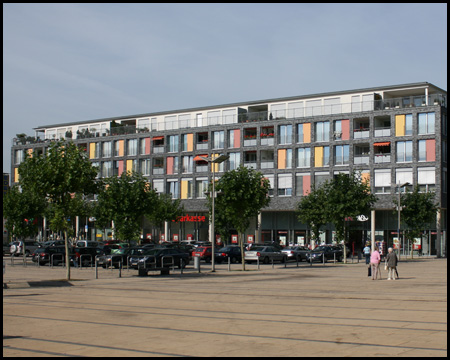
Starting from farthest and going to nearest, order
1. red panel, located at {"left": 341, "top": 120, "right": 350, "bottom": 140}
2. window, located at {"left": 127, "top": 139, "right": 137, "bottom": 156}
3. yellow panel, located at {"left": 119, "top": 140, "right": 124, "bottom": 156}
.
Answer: yellow panel, located at {"left": 119, "top": 140, "right": 124, "bottom": 156}
window, located at {"left": 127, "top": 139, "right": 137, "bottom": 156}
red panel, located at {"left": 341, "top": 120, "right": 350, "bottom": 140}

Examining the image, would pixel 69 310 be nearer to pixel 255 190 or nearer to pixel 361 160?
pixel 255 190

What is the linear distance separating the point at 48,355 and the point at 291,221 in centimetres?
6315

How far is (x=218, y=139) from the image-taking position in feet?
249

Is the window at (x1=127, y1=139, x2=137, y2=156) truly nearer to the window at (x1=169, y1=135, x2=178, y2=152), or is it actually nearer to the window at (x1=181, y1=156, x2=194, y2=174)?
the window at (x1=169, y1=135, x2=178, y2=152)

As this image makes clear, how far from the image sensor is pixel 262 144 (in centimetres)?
7281

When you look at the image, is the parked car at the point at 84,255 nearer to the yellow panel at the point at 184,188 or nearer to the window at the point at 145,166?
the yellow panel at the point at 184,188

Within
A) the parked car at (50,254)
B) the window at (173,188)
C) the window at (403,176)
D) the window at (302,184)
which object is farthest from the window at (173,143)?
the parked car at (50,254)

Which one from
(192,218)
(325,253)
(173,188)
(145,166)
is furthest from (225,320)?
(145,166)

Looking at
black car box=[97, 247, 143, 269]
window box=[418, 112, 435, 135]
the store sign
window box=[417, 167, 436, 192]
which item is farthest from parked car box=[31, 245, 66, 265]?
window box=[418, 112, 435, 135]

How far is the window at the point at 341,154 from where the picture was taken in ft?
221

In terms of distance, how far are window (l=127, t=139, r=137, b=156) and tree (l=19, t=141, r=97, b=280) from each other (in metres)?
51.4

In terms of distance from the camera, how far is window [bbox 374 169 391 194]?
6500 cm

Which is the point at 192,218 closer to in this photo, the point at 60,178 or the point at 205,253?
the point at 205,253

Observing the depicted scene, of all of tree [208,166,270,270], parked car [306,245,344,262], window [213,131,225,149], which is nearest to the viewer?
tree [208,166,270,270]
